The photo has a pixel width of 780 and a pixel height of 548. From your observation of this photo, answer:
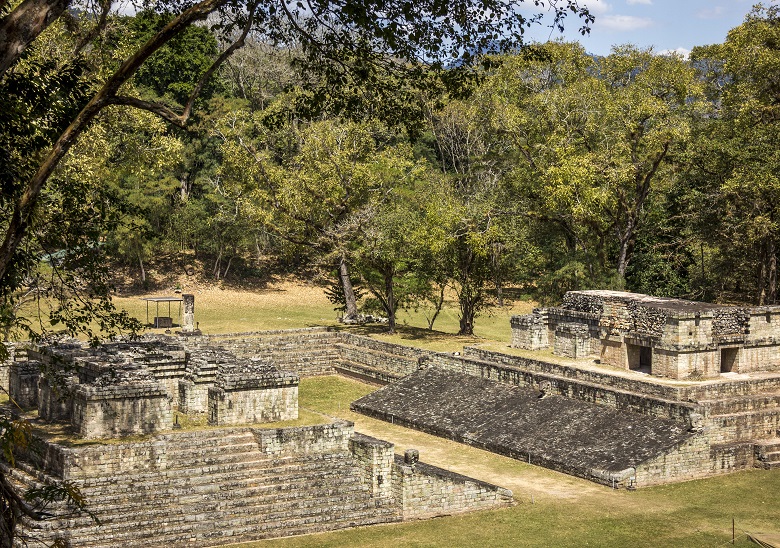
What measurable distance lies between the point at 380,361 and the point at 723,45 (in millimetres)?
19529

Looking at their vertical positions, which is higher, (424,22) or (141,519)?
(424,22)

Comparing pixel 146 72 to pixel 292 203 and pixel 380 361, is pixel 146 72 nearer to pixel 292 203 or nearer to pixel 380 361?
pixel 292 203

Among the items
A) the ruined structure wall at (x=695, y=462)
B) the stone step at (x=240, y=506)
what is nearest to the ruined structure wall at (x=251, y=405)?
the stone step at (x=240, y=506)

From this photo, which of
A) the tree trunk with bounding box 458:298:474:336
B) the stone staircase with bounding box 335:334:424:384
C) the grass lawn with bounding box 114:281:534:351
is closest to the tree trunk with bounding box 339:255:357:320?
the grass lawn with bounding box 114:281:534:351

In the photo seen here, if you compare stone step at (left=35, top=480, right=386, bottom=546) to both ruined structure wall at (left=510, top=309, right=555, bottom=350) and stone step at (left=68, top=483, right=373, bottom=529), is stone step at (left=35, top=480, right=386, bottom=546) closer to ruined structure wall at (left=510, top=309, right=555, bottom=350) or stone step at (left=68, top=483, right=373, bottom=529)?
stone step at (left=68, top=483, right=373, bottom=529)

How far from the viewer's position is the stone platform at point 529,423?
25.0m

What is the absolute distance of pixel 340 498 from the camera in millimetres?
21719

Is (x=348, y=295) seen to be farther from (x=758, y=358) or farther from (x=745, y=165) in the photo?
(x=758, y=358)

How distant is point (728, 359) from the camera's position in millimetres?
30000

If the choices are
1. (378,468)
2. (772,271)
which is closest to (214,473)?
(378,468)

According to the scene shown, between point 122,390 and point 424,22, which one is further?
point 122,390

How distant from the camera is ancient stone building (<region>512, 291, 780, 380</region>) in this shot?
94.5 feet

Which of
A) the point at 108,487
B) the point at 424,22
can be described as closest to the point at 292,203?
the point at 108,487

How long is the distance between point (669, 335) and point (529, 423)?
4771mm
